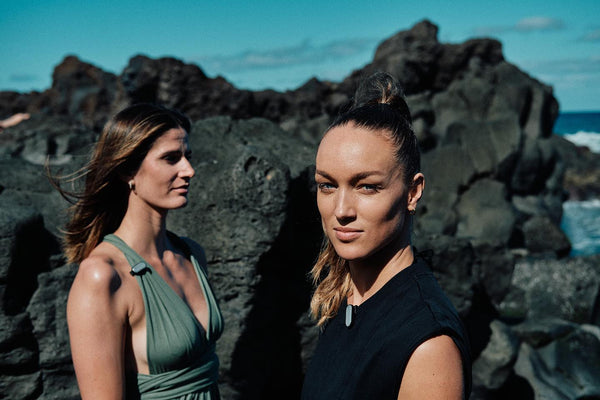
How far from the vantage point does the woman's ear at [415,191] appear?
1.78m

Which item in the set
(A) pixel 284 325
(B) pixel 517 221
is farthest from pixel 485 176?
(A) pixel 284 325

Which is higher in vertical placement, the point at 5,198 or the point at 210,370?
the point at 5,198

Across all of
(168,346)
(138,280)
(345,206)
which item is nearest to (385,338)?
(345,206)

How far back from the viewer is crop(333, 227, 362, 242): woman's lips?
5.63 ft

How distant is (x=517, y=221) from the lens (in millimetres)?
17156

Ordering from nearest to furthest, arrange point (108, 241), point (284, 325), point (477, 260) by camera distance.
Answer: point (108, 241), point (284, 325), point (477, 260)

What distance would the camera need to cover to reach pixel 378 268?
1843 mm

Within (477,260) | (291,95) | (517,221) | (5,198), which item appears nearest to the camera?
(5,198)

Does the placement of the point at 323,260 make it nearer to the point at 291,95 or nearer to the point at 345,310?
the point at 345,310

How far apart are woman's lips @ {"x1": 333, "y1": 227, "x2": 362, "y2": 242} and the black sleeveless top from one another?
0.66ft

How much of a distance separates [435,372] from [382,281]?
0.44 m

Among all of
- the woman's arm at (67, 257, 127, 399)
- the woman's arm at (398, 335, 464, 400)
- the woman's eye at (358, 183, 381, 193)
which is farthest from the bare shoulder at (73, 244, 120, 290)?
the woman's arm at (398, 335, 464, 400)

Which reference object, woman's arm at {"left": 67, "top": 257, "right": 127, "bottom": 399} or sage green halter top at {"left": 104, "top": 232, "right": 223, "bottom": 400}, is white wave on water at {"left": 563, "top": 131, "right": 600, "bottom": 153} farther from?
woman's arm at {"left": 67, "top": 257, "right": 127, "bottom": 399}

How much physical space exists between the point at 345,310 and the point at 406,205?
1.51ft
